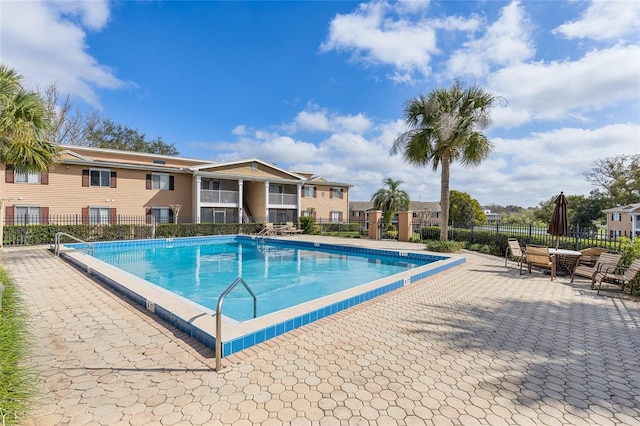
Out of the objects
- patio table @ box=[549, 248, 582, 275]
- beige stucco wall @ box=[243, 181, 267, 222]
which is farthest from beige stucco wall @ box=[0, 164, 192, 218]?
patio table @ box=[549, 248, 582, 275]

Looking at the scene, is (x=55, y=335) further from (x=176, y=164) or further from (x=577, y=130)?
(x=176, y=164)

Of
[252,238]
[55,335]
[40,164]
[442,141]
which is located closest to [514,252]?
[442,141]

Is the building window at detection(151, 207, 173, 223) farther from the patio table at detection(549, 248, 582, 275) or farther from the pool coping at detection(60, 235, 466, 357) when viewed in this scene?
the patio table at detection(549, 248, 582, 275)

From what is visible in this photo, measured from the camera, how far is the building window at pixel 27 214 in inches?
724

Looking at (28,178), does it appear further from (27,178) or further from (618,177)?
(618,177)

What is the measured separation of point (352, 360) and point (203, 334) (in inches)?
82.5

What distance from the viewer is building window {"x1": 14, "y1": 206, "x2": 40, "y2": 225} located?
60.3 feet

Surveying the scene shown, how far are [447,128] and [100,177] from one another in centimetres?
2262

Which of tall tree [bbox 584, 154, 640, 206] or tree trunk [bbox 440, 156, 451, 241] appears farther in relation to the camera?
tall tree [bbox 584, 154, 640, 206]

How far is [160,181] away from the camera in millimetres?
23578

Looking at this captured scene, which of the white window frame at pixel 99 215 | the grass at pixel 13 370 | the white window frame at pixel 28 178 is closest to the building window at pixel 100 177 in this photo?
the white window frame at pixel 99 215

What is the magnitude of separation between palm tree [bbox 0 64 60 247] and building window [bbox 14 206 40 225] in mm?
10334

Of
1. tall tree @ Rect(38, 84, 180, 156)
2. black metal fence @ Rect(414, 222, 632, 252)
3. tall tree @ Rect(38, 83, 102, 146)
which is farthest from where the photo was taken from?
tall tree @ Rect(38, 84, 180, 156)

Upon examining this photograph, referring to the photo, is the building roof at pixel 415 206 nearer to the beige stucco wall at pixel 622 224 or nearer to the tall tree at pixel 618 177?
the tall tree at pixel 618 177
